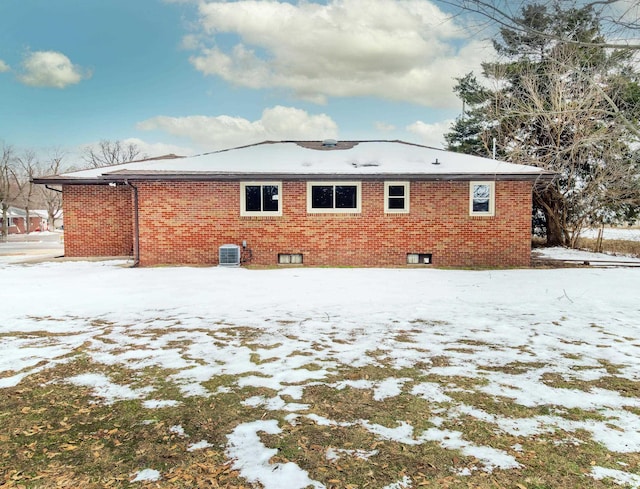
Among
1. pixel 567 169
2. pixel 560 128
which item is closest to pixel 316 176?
pixel 560 128

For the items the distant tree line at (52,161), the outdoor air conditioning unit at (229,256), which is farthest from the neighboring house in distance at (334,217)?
the distant tree line at (52,161)

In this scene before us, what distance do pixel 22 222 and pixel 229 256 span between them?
61493mm

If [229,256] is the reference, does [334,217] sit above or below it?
above

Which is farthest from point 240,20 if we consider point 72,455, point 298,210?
point 72,455

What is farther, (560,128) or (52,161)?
(52,161)

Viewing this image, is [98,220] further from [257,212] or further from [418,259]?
[418,259]

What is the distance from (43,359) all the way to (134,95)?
31.4 m

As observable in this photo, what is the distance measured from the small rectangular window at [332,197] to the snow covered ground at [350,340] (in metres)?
3.44

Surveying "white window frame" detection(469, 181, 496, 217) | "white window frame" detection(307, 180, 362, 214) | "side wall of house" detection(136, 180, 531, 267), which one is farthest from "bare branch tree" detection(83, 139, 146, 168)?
"white window frame" detection(469, 181, 496, 217)

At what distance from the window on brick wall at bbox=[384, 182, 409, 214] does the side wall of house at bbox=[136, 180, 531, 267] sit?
17 centimetres

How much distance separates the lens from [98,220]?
49.3ft

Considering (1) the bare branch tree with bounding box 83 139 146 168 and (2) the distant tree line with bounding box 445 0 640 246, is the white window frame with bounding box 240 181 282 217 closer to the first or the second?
(2) the distant tree line with bounding box 445 0 640 246

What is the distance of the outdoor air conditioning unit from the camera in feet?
41.7

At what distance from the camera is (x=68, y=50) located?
97.8 ft
